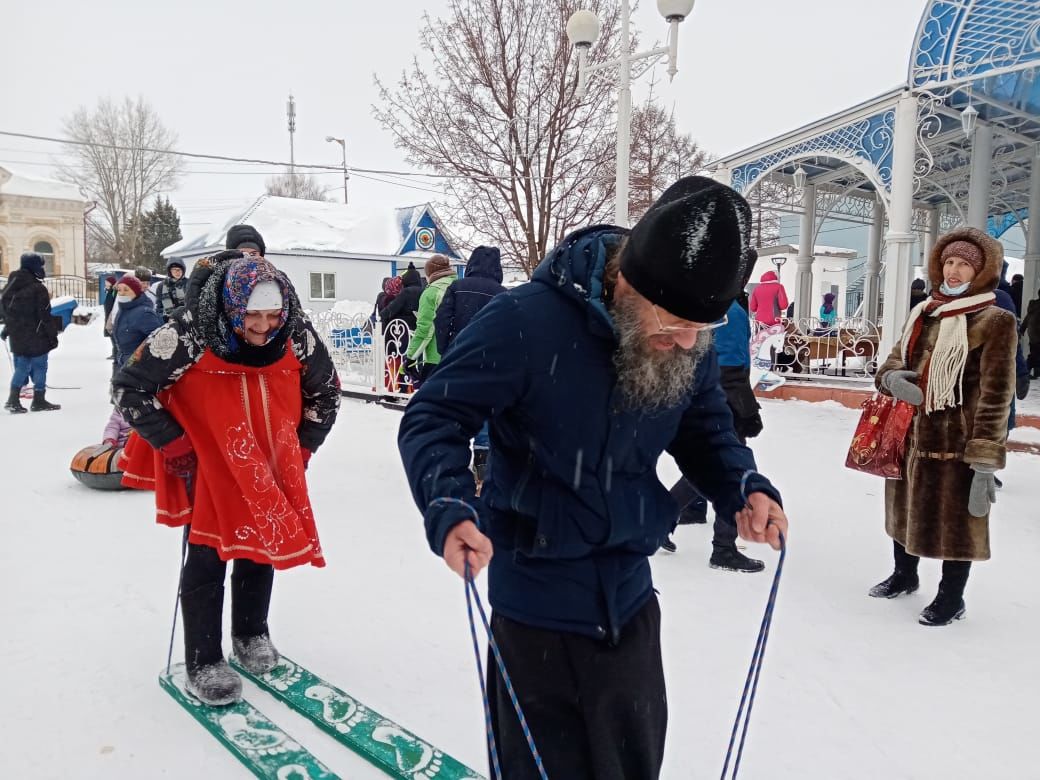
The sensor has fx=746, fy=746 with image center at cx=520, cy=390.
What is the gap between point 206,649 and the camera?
284cm

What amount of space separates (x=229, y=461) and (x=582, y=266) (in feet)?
5.40

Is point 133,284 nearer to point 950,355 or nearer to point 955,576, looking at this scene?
point 950,355

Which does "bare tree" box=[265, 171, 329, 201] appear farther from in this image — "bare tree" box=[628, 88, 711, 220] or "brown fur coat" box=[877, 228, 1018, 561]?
"brown fur coat" box=[877, 228, 1018, 561]

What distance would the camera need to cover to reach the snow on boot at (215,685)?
2.80 m

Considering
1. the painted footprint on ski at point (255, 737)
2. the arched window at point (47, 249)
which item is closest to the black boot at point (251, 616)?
the painted footprint on ski at point (255, 737)

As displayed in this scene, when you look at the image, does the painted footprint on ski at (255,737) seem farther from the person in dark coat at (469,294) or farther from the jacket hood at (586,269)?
the person in dark coat at (469,294)

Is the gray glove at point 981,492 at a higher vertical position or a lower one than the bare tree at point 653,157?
lower

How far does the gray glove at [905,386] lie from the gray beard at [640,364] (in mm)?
2417

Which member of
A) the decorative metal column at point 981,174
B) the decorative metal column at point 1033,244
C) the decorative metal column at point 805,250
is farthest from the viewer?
the decorative metal column at point 805,250

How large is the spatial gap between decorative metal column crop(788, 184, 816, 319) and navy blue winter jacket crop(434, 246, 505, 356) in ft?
32.5

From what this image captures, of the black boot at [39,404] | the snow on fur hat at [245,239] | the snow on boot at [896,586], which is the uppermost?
the snow on fur hat at [245,239]

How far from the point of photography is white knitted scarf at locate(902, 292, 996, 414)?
3443 millimetres

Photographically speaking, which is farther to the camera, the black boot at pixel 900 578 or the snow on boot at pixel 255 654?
the black boot at pixel 900 578

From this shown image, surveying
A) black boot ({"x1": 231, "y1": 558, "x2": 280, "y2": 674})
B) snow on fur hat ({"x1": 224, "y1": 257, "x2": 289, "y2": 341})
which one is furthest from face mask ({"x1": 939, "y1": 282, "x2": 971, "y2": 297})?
black boot ({"x1": 231, "y1": 558, "x2": 280, "y2": 674})
